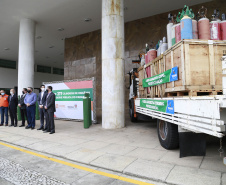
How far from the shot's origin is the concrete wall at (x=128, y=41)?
45.9 ft

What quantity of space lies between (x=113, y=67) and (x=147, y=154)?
4708 millimetres

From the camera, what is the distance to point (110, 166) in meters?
3.80

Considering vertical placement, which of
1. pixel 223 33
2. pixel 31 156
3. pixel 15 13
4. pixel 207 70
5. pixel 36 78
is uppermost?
pixel 15 13

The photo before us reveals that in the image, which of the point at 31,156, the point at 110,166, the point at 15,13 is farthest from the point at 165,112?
A: the point at 15,13

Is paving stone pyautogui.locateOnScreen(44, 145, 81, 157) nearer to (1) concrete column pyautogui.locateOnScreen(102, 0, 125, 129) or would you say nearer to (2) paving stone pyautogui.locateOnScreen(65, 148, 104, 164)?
(2) paving stone pyautogui.locateOnScreen(65, 148, 104, 164)

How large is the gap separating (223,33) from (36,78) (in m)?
32.3

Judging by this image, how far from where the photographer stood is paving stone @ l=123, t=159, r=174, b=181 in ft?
10.7

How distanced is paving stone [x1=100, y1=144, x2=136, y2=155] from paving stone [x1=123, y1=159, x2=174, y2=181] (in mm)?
852

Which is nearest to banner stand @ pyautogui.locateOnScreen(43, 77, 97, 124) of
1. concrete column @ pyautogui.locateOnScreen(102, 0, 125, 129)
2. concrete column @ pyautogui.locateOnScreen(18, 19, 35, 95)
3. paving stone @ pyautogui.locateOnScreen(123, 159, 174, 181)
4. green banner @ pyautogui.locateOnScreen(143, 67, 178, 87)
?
concrete column @ pyautogui.locateOnScreen(102, 0, 125, 129)

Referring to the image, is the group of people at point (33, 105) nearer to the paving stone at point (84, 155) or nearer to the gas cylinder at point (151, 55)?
the paving stone at point (84, 155)

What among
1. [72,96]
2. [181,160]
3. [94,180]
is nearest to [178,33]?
[181,160]

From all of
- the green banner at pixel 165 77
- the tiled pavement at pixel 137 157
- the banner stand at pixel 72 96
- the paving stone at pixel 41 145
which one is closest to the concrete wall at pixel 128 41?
the banner stand at pixel 72 96

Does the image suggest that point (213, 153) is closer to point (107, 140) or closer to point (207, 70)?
point (207, 70)

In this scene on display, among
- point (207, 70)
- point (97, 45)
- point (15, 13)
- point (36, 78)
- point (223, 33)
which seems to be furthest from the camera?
point (36, 78)
